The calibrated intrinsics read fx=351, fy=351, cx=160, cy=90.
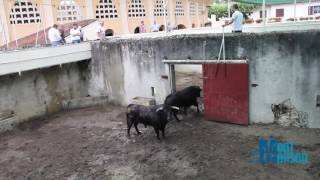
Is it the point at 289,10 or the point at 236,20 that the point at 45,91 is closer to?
the point at 236,20

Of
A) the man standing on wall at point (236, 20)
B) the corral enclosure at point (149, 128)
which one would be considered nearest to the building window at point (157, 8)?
the corral enclosure at point (149, 128)

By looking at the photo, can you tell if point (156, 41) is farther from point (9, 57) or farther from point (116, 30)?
point (116, 30)

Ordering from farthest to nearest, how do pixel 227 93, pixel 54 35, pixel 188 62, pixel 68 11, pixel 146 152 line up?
pixel 68 11 → pixel 54 35 → pixel 188 62 → pixel 227 93 → pixel 146 152

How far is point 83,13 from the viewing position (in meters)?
22.7

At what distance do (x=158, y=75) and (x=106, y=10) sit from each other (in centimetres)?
1360

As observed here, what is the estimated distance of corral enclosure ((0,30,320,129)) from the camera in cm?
951

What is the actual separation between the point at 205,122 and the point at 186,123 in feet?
1.97

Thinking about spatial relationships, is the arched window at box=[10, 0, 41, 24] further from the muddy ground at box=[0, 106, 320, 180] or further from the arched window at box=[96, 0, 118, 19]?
the muddy ground at box=[0, 106, 320, 180]

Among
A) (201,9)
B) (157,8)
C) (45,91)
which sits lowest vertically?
(45,91)

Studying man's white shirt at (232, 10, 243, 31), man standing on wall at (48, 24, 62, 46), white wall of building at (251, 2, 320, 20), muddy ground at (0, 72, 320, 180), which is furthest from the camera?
white wall of building at (251, 2, 320, 20)

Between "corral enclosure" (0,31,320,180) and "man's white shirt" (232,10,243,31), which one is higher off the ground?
"man's white shirt" (232,10,243,31)

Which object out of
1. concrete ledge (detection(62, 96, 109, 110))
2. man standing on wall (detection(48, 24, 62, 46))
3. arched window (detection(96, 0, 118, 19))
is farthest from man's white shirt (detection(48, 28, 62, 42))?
arched window (detection(96, 0, 118, 19))

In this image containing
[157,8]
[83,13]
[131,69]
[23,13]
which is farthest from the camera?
[157,8]

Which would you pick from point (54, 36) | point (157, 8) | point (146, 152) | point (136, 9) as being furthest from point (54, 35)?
point (157, 8)
